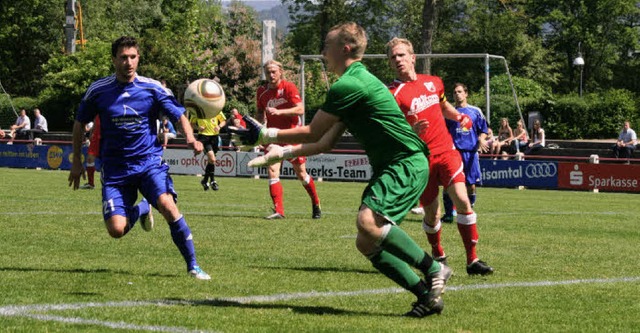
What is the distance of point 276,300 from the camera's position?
783 cm

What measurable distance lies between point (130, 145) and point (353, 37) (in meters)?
2.76

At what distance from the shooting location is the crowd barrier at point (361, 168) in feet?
97.8

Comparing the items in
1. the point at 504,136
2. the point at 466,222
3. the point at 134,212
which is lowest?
the point at 504,136

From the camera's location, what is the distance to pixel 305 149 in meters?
7.18

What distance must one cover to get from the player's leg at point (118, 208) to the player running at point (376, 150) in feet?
8.04

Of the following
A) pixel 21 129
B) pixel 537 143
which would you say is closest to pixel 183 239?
pixel 537 143

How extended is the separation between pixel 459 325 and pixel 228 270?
132 inches

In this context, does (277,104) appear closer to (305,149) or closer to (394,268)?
(305,149)

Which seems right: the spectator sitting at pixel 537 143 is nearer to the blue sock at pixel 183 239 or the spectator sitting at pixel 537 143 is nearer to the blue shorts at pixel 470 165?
the blue shorts at pixel 470 165

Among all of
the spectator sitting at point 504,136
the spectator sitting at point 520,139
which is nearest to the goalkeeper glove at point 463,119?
the spectator sitting at point 504,136

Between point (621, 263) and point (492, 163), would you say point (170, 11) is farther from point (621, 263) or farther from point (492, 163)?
point (621, 263)

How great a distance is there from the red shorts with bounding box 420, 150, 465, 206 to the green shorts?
262 cm

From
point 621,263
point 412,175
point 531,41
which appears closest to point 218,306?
point 412,175

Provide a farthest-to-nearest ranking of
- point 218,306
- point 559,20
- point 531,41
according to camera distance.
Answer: point 559,20 < point 531,41 < point 218,306
